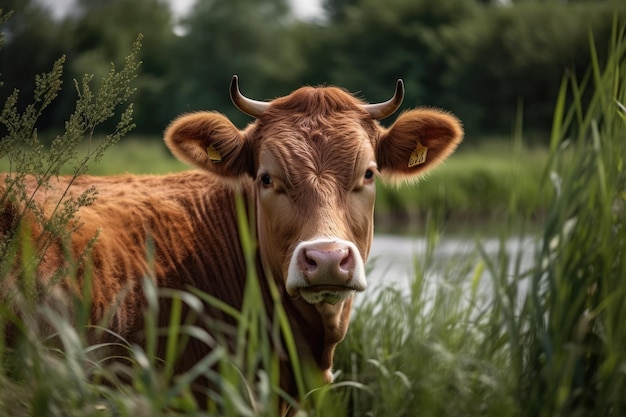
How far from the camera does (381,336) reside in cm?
586

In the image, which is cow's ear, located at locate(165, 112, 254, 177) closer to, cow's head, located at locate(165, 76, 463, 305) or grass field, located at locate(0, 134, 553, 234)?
cow's head, located at locate(165, 76, 463, 305)

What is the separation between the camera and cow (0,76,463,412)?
4.56 metres

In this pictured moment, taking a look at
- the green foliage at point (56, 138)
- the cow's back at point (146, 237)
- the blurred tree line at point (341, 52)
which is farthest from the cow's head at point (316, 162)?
the blurred tree line at point (341, 52)

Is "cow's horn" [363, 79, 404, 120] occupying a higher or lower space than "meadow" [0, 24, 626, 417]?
higher

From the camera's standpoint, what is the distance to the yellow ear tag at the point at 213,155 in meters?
5.35

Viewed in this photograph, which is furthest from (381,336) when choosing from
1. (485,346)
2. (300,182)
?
(485,346)

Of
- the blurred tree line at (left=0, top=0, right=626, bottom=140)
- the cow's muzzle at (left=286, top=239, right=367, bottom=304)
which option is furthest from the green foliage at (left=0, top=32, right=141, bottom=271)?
the blurred tree line at (left=0, top=0, right=626, bottom=140)

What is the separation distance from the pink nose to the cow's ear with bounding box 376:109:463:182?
1.38 m

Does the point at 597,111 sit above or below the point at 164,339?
above

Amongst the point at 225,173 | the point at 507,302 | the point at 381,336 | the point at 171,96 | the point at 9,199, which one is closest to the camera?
the point at 507,302

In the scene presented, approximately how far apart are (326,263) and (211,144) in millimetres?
1466

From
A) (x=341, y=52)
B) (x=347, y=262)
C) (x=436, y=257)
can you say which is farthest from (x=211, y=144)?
(x=341, y=52)

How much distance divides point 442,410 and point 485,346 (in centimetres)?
30

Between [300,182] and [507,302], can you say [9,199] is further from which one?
[507,302]
